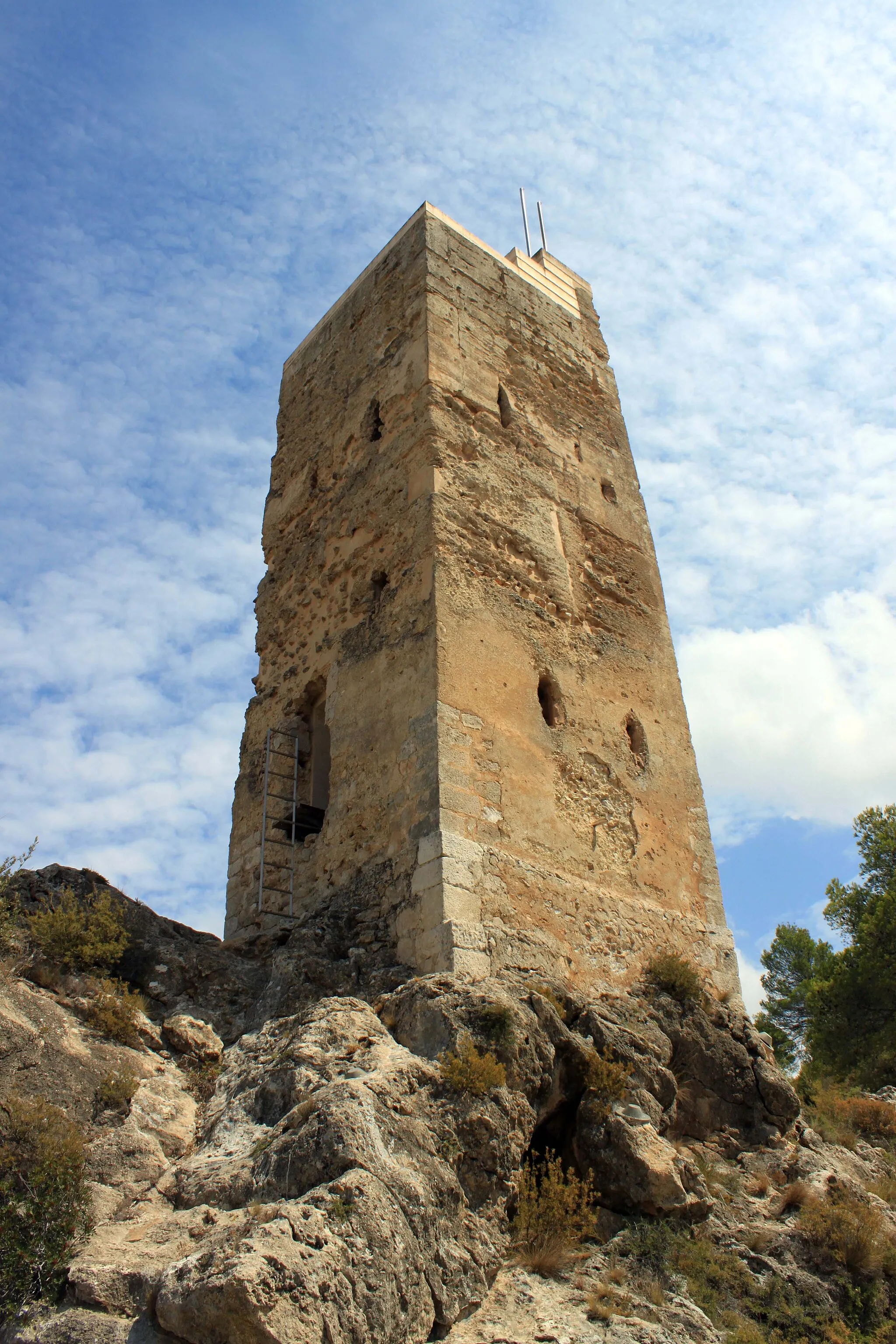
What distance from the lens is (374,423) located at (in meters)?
10.6

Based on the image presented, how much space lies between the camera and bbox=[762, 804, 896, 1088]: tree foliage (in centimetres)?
1488

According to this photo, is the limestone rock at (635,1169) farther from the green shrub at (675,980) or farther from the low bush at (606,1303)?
the green shrub at (675,980)

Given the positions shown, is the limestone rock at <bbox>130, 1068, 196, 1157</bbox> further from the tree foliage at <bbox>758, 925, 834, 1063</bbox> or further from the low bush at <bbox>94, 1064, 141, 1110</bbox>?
the tree foliage at <bbox>758, 925, 834, 1063</bbox>

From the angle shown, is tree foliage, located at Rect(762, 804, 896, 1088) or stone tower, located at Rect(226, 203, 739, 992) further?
tree foliage, located at Rect(762, 804, 896, 1088)

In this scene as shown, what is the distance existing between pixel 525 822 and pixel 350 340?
6.00 m

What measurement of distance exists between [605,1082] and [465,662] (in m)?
3.24

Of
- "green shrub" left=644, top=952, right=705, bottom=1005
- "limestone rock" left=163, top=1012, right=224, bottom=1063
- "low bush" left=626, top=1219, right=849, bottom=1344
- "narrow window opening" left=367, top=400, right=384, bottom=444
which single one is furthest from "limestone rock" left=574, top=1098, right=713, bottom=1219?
"narrow window opening" left=367, top=400, right=384, bottom=444

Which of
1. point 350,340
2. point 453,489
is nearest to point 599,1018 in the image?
point 453,489

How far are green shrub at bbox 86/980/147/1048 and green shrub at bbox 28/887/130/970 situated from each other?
0.23 m

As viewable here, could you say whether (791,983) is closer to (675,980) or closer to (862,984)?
(862,984)

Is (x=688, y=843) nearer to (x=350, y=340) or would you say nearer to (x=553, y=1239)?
(x=553, y=1239)

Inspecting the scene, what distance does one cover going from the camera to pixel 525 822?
8250 millimetres

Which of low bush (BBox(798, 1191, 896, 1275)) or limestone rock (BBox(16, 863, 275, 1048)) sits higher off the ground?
limestone rock (BBox(16, 863, 275, 1048))

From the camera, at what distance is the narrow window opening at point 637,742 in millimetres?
9734
